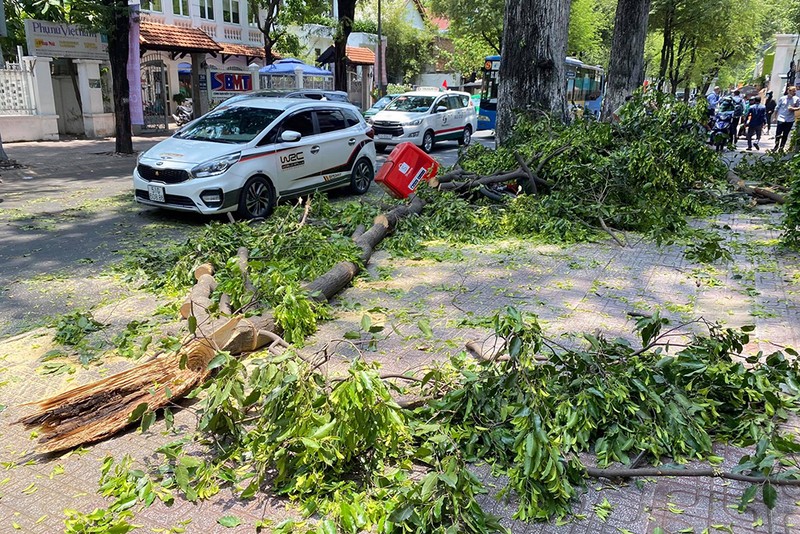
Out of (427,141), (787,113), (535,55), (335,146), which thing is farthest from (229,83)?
(787,113)

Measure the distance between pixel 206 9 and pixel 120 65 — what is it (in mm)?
16386

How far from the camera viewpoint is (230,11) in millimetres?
32344

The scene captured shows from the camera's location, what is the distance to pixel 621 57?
55.7ft

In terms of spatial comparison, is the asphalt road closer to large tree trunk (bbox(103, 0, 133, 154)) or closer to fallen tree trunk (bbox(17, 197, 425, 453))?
large tree trunk (bbox(103, 0, 133, 154))

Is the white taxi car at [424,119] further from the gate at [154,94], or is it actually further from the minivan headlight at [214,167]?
the minivan headlight at [214,167]

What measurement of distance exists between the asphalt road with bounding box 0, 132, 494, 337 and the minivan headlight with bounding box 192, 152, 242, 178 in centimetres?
86

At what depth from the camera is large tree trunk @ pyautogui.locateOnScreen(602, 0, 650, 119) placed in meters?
16.6

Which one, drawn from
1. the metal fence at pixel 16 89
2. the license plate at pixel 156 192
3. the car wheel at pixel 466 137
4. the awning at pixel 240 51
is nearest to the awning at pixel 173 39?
the awning at pixel 240 51

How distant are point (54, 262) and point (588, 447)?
646cm

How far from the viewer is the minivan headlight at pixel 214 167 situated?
29.6 ft

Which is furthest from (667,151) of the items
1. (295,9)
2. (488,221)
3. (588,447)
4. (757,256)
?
(295,9)

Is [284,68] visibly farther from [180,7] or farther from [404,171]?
[404,171]

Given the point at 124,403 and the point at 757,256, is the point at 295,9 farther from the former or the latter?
the point at 124,403

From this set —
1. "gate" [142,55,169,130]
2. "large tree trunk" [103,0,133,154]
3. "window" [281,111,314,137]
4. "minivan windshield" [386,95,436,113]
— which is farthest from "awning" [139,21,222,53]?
"window" [281,111,314,137]
